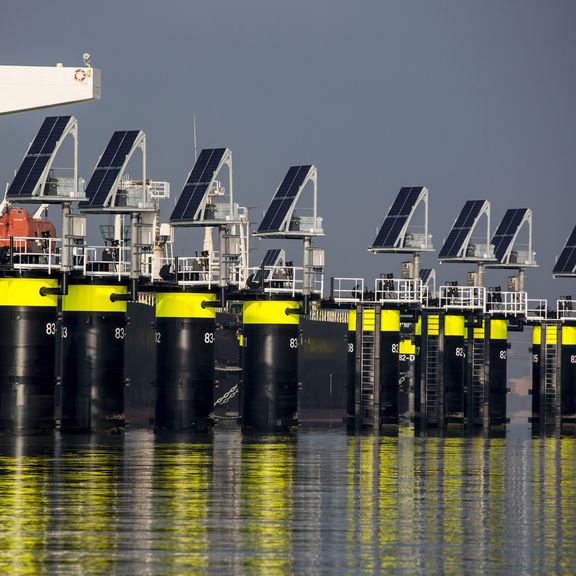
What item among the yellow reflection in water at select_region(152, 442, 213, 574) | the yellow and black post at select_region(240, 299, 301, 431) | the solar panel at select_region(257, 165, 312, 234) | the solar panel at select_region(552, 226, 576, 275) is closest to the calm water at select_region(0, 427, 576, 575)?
the yellow reflection in water at select_region(152, 442, 213, 574)

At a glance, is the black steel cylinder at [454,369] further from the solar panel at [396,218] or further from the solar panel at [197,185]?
the solar panel at [197,185]

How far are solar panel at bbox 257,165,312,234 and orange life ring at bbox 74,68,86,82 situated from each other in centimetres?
1609

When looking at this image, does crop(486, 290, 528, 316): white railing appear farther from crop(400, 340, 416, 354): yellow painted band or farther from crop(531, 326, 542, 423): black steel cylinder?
crop(400, 340, 416, 354): yellow painted band

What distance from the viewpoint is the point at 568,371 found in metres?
119

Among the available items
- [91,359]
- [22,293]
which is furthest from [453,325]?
[22,293]

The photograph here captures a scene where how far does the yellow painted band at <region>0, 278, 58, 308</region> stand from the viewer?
75312 mm

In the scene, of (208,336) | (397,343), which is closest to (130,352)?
(397,343)

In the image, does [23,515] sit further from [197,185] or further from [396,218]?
[396,218]

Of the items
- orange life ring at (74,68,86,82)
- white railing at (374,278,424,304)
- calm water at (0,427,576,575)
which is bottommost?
calm water at (0,427,576,575)

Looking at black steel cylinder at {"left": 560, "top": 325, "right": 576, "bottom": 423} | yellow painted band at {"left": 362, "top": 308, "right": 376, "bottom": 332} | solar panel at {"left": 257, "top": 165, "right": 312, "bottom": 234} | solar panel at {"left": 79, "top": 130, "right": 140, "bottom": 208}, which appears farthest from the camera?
black steel cylinder at {"left": 560, "top": 325, "right": 576, "bottom": 423}

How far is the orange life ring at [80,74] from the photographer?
77.6 meters

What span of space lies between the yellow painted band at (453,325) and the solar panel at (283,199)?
20120 mm

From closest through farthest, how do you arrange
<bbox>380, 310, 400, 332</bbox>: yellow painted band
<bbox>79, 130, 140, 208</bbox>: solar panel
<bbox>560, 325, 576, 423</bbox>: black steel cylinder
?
<bbox>79, 130, 140, 208</bbox>: solar panel
<bbox>380, 310, 400, 332</bbox>: yellow painted band
<bbox>560, 325, 576, 423</bbox>: black steel cylinder

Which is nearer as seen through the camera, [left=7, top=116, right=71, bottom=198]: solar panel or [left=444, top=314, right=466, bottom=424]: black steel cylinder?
[left=7, top=116, right=71, bottom=198]: solar panel
